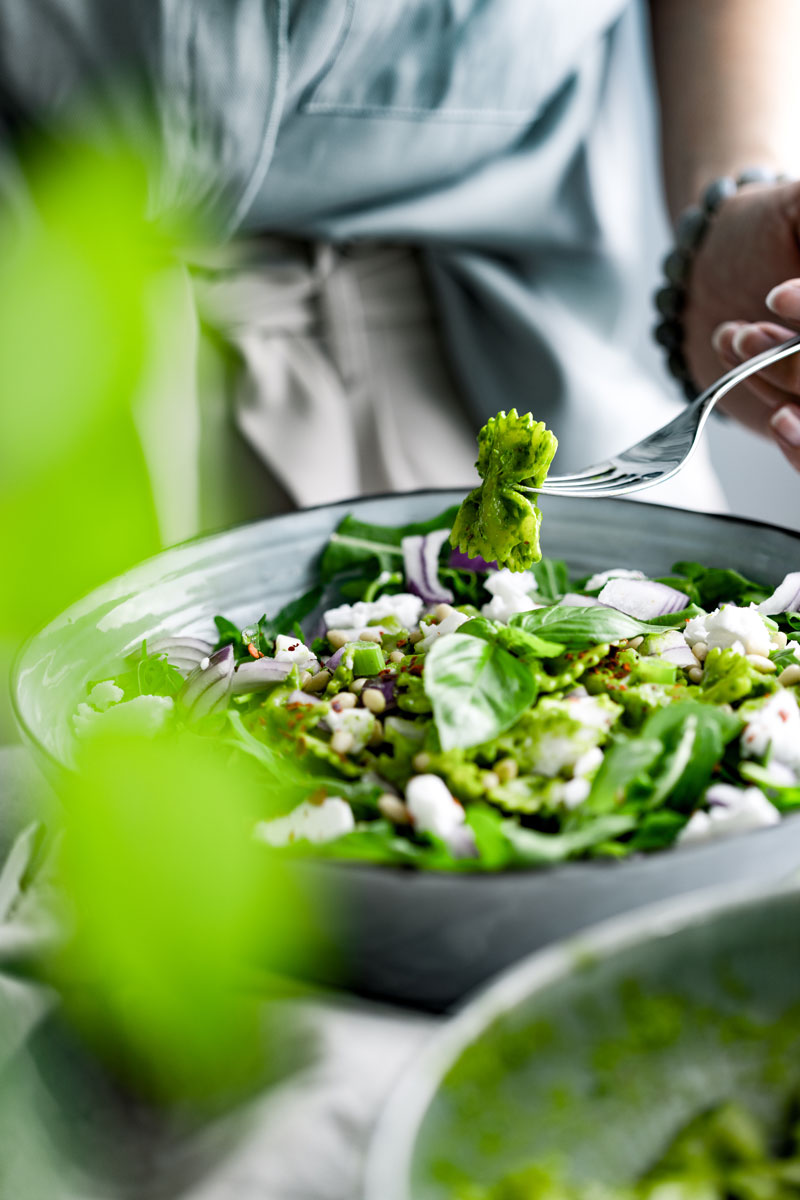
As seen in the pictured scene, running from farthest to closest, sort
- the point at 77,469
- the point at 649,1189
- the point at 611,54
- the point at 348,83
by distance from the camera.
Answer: the point at 611,54 < the point at 348,83 < the point at 649,1189 < the point at 77,469

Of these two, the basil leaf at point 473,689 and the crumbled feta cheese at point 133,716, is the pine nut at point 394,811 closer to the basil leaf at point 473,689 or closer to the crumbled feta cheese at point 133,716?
the basil leaf at point 473,689

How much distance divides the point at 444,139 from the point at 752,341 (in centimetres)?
44

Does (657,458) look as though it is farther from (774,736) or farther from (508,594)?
(774,736)

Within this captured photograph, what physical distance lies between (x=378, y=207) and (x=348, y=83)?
143mm

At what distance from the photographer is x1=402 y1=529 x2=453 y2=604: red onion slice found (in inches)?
30.9

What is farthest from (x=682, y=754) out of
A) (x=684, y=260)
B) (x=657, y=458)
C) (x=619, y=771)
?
(x=684, y=260)

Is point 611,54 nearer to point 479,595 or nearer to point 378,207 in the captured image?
point 378,207

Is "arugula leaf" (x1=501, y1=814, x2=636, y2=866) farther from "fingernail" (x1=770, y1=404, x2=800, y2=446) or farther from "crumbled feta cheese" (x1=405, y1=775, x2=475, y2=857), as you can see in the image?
"fingernail" (x1=770, y1=404, x2=800, y2=446)

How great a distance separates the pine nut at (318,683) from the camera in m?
0.62

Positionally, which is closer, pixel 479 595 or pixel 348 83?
pixel 479 595

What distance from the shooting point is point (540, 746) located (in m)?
0.49

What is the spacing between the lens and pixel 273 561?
80 centimetres

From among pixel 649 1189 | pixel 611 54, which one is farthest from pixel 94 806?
pixel 611 54

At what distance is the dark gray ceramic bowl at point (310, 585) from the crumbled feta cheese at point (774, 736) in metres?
0.07
